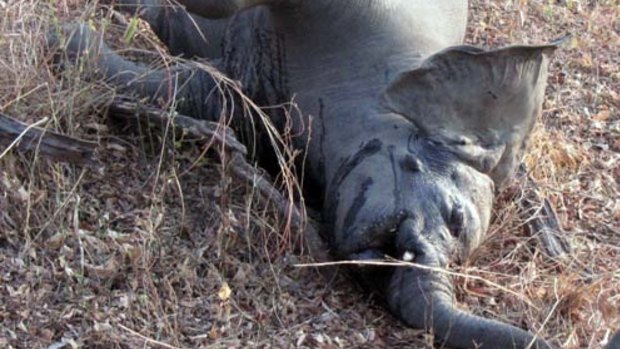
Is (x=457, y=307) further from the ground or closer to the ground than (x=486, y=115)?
closer to the ground

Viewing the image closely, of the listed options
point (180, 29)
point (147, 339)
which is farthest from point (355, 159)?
point (180, 29)

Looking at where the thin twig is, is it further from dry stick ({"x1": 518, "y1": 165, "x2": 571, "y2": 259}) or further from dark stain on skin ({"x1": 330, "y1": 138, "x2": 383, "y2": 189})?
dry stick ({"x1": 518, "y1": 165, "x2": 571, "y2": 259})

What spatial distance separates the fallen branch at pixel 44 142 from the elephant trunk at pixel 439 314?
98 centimetres

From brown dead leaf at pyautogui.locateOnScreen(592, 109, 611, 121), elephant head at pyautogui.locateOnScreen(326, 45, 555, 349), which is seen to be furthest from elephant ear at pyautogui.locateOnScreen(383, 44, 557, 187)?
brown dead leaf at pyautogui.locateOnScreen(592, 109, 611, 121)

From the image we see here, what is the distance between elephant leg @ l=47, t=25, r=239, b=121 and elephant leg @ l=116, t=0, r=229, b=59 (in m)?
0.32

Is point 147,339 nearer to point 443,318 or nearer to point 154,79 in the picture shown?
point 443,318

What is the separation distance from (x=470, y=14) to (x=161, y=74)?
181cm

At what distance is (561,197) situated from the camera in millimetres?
4566

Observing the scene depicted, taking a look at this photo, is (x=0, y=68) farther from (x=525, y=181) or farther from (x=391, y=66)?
(x=525, y=181)

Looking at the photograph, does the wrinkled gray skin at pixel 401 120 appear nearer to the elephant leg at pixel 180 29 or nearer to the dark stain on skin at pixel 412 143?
the dark stain on skin at pixel 412 143

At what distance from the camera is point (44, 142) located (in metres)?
3.91

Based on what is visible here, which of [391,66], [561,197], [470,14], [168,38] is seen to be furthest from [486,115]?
Answer: [470,14]

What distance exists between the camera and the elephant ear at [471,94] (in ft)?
12.7

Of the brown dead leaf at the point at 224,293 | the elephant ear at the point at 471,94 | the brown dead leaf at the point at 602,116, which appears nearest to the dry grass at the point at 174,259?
the brown dead leaf at the point at 224,293
